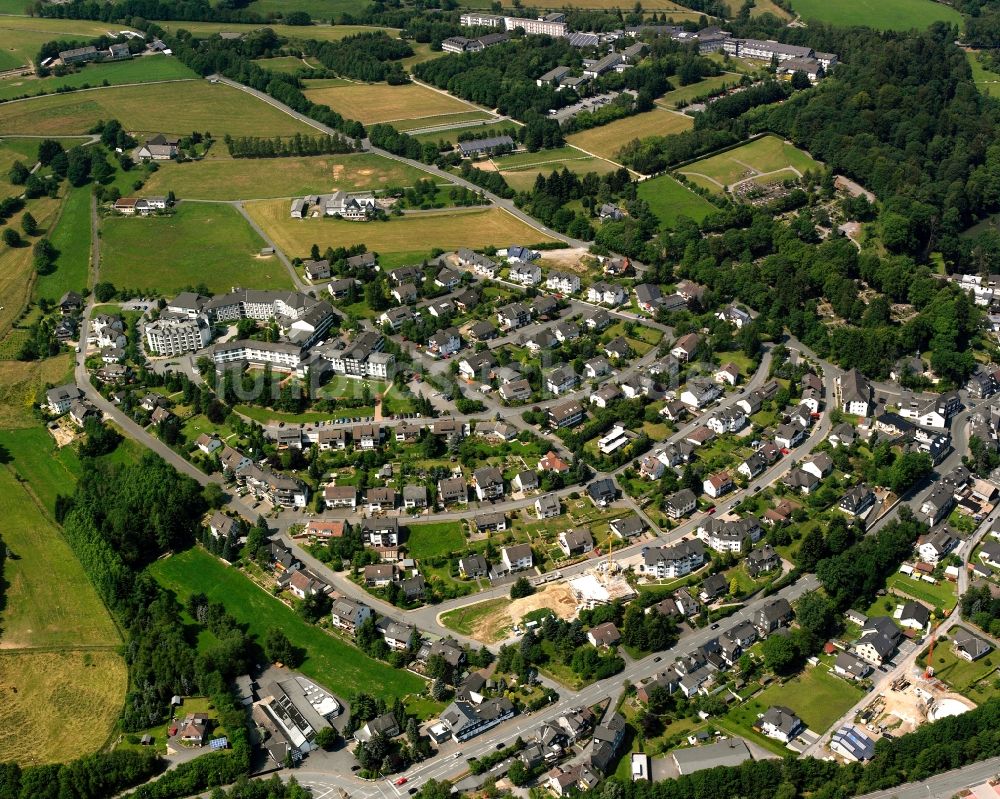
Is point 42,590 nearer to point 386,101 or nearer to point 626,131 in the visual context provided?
point 626,131

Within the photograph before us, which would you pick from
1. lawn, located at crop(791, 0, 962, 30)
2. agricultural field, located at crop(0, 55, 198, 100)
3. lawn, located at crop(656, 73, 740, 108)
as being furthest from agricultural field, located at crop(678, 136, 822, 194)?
agricultural field, located at crop(0, 55, 198, 100)

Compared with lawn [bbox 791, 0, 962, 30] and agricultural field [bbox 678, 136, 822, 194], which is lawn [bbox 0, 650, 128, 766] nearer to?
agricultural field [bbox 678, 136, 822, 194]

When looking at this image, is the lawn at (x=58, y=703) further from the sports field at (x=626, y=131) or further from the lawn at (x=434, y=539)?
the sports field at (x=626, y=131)

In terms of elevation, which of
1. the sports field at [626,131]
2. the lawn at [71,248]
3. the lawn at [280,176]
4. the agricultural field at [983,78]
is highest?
the agricultural field at [983,78]

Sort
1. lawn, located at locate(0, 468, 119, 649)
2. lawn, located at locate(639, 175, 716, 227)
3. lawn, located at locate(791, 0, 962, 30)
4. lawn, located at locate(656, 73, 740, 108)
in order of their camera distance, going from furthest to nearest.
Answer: lawn, located at locate(791, 0, 962, 30) < lawn, located at locate(656, 73, 740, 108) < lawn, located at locate(639, 175, 716, 227) < lawn, located at locate(0, 468, 119, 649)

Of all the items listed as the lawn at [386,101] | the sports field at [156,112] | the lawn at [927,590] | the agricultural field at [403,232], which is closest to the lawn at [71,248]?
the agricultural field at [403,232]

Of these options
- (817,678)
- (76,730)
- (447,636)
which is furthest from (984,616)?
(76,730)

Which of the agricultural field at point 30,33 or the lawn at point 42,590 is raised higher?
the agricultural field at point 30,33

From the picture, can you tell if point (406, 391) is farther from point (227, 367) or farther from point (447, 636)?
point (447, 636)
